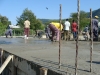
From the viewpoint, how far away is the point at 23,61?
24.4 ft

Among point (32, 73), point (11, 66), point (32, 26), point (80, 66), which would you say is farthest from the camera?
point (32, 26)

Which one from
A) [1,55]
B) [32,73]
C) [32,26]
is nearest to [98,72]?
[32,73]

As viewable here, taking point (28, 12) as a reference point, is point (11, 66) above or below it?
below

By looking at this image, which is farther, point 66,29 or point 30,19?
point 30,19

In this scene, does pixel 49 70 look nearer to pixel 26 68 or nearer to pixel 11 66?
pixel 26 68

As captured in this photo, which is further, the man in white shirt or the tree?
the tree

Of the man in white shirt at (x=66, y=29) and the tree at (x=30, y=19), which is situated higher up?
the tree at (x=30, y=19)

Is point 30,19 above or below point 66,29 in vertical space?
above

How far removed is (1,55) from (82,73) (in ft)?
18.7

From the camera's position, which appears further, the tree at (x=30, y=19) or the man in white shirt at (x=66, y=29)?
the tree at (x=30, y=19)

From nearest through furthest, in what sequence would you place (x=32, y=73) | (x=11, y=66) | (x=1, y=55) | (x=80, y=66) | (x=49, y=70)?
(x=49, y=70) < (x=80, y=66) < (x=32, y=73) < (x=11, y=66) < (x=1, y=55)

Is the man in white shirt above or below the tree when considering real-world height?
below

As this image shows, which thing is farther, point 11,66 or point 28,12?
point 28,12

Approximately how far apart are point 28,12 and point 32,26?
162 inches
